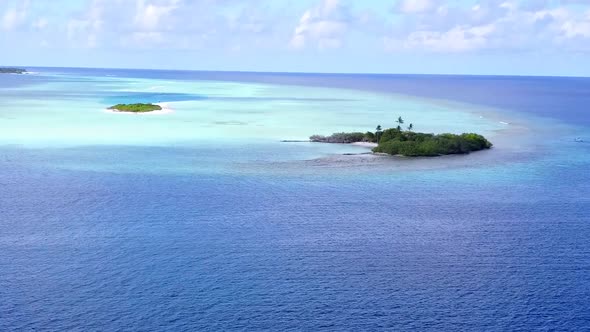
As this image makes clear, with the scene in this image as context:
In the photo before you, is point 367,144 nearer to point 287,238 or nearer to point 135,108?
point 287,238

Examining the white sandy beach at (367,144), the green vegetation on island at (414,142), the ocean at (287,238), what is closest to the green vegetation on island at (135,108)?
the ocean at (287,238)

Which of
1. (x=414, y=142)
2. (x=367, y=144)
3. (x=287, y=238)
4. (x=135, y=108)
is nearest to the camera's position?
(x=287, y=238)

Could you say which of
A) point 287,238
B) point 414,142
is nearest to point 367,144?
point 414,142

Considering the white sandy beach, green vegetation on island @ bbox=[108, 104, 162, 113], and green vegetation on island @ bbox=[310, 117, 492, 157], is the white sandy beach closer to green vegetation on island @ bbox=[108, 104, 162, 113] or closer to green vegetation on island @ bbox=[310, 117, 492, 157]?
green vegetation on island @ bbox=[310, 117, 492, 157]

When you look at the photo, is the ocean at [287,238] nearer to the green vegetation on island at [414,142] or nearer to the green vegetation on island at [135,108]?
the green vegetation on island at [414,142]

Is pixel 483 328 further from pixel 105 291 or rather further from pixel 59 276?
pixel 59 276

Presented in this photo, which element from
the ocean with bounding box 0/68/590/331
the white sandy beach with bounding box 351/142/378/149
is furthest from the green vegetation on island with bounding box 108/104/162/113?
the white sandy beach with bounding box 351/142/378/149
